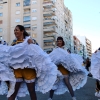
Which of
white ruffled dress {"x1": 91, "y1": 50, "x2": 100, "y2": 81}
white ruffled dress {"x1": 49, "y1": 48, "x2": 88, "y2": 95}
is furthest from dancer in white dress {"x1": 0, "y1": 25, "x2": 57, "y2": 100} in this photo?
white ruffled dress {"x1": 91, "y1": 50, "x2": 100, "y2": 81}

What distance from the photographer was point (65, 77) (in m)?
5.60

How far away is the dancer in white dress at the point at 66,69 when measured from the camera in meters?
5.57

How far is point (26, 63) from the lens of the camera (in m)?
3.69

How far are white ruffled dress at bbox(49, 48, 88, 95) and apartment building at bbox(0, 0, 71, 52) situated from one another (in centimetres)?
4628

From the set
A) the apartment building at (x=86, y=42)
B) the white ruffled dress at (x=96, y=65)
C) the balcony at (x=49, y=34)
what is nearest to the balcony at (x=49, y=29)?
the balcony at (x=49, y=34)

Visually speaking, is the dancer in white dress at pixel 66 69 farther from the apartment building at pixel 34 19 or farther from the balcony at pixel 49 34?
the balcony at pixel 49 34

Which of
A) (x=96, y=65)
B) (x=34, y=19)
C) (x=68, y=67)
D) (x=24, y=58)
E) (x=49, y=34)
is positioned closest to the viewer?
(x=24, y=58)

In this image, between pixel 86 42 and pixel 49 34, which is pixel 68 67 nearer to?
pixel 49 34

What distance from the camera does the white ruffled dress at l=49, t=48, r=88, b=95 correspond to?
5.57 meters

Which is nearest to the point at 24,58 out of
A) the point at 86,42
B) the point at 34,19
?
the point at 34,19

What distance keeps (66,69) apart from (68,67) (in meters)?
0.08

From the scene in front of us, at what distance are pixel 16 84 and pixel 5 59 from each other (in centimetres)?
50

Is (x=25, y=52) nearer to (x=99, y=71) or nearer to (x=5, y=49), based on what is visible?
(x=5, y=49)

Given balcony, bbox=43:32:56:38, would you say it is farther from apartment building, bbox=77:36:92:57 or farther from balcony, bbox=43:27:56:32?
apartment building, bbox=77:36:92:57
